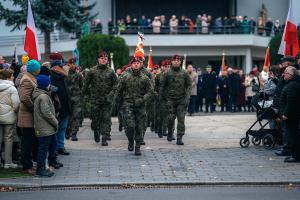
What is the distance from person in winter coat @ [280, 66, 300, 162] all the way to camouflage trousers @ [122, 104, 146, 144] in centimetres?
279

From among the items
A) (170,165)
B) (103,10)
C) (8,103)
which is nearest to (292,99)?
(170,165)

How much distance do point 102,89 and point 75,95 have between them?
142cm

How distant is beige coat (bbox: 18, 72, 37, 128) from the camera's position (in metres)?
11.8

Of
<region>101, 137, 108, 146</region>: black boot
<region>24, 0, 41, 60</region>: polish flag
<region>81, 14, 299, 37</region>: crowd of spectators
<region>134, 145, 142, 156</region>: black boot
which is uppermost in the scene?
<region>81, 14, 299, 37</region>: crowd of spectators

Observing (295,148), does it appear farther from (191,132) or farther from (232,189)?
(191,132)

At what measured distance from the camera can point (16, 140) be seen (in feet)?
41.8

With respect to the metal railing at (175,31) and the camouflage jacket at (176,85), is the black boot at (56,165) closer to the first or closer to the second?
the camouflage jacket at (176,85)

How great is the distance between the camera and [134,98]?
14.3 metres

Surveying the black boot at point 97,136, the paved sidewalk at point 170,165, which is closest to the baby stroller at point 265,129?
the paved sidewalk at point 170,165

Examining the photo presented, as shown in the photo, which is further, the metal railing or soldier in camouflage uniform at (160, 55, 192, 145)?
the metal railing

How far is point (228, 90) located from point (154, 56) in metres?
17.5

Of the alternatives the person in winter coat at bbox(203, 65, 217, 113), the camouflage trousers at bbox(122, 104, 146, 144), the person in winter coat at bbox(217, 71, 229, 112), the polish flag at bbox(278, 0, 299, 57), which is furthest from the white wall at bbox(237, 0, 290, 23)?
the camouflage trousers at bbox(122, 104, 146, 144)

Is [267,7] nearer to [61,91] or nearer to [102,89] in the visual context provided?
[102,89]

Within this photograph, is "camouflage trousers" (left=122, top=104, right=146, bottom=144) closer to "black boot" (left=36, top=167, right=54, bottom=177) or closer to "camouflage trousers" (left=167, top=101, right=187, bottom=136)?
"camouflage trousers" (left=167, top=101, right=187, bottom=136)
